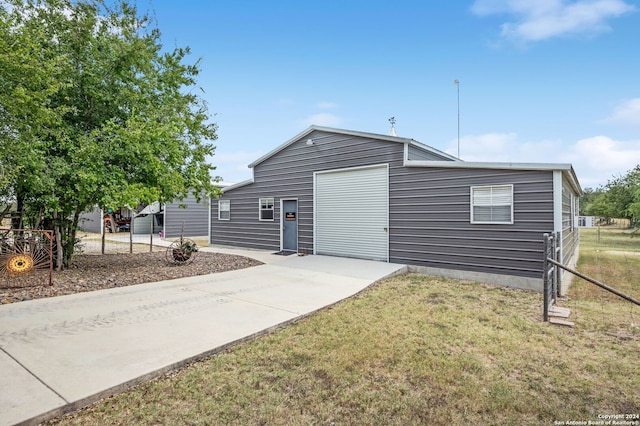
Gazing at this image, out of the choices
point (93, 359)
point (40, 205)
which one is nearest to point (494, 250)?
point (93, 359)

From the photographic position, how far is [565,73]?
38.1 feet

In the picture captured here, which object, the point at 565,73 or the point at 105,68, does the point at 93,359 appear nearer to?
the point at 105,68

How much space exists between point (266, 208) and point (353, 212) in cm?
407

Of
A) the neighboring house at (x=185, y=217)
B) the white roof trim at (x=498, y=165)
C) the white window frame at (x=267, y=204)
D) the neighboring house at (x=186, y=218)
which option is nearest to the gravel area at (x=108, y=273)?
the white window frame at (x=267, y=204)

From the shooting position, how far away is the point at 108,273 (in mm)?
7789

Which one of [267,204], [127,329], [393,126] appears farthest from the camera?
[267,204]

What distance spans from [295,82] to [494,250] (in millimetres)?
10983

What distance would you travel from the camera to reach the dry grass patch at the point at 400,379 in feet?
8.12

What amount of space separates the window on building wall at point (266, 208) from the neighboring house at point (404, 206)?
0.04 m

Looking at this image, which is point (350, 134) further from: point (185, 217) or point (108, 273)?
point (185, 217)

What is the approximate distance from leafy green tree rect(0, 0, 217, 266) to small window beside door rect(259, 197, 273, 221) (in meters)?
3.66

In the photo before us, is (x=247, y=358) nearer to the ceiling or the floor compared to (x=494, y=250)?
nearer to the floor

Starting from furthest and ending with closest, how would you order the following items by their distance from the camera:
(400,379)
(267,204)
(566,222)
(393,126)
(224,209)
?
1. (224,209)
2. (267,204)
3. (393,126)
4. (566,222)
5. (400,379)

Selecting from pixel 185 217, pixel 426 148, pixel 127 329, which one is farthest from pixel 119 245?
pixel 426 148
